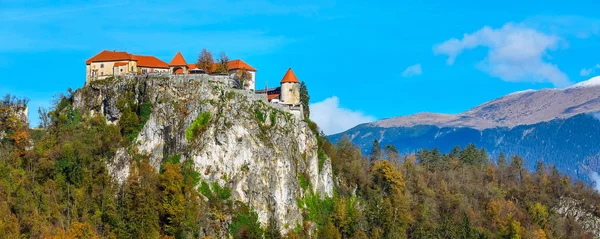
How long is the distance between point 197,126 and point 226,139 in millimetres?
3702

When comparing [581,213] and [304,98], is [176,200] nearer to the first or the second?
[304,98]

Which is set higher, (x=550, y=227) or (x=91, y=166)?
(x=91, y=166)

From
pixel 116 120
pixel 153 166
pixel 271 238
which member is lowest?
pixel 271 238

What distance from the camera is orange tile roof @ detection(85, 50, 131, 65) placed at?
10406 cm

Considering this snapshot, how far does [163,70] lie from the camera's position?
10375 cm

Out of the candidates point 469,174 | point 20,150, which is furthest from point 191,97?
point 469,174

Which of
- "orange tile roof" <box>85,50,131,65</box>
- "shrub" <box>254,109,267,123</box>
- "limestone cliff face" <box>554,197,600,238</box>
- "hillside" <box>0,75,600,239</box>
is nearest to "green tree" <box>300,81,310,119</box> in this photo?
"hillside" <box>0,75,600,239</box>

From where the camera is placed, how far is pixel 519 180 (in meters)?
136

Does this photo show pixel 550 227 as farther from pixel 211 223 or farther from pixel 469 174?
pixel 211 223

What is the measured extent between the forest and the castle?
4281mm

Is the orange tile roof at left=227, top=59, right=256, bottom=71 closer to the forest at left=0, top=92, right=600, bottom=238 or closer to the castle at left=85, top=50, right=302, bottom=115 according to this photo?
the castle at left=85, top=50, right=302, bottom=115

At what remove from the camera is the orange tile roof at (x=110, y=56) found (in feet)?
341

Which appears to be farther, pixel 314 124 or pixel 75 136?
pixel 314 124

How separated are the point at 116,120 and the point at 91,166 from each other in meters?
7.35
